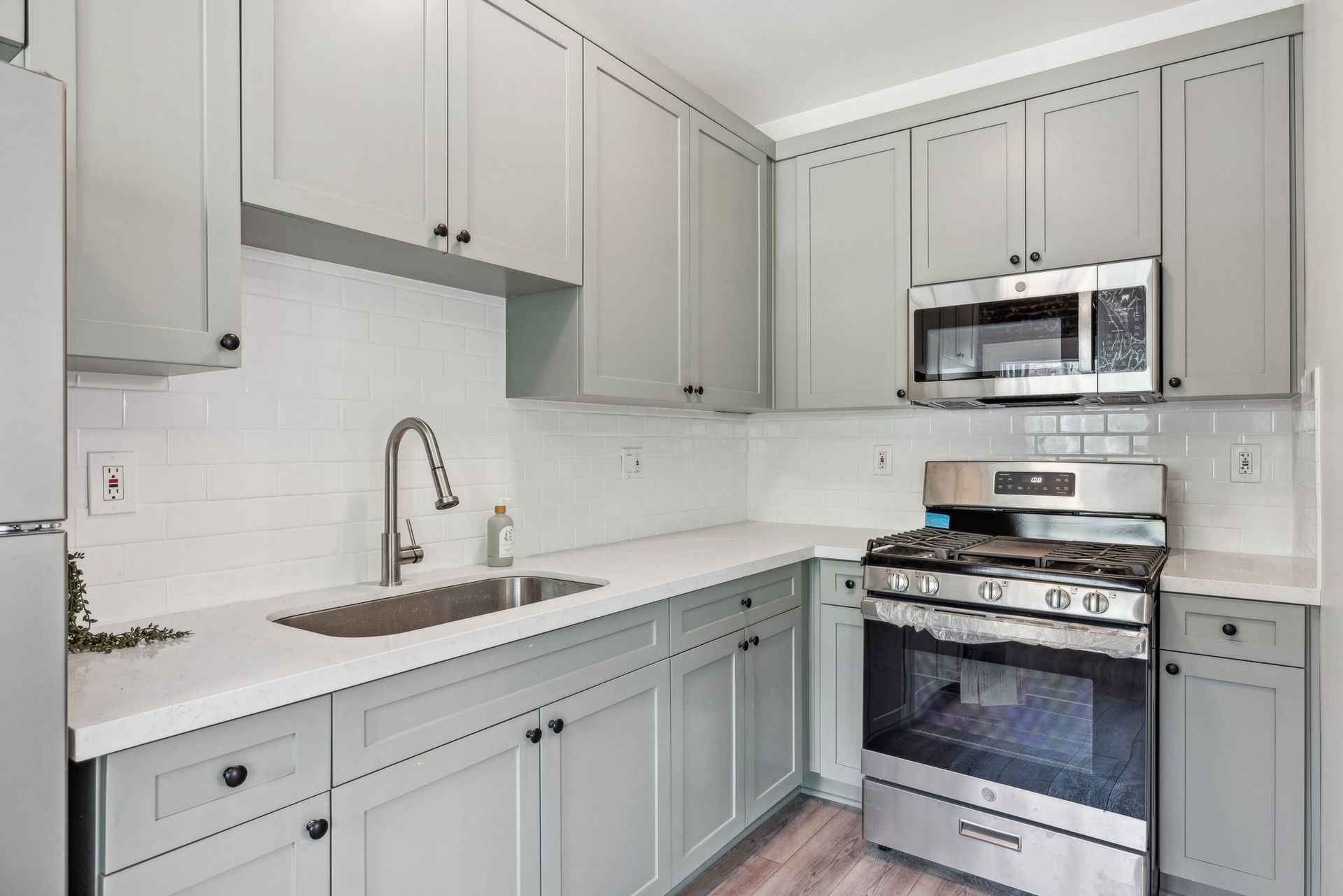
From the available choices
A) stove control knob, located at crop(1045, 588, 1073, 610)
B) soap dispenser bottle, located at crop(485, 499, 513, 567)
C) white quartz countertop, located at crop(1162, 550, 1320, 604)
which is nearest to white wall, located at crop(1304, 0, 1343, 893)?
white quartz countertop, located at crop(1162, 550, 1320, 604)

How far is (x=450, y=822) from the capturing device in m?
1.43

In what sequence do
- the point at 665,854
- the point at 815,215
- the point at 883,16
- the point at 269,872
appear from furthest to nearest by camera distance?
the point at 815,215 → the point at 883,16 → the point at 665,854 → the point at 269,872

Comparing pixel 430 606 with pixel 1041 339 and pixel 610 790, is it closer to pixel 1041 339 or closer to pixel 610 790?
pixel 610 790

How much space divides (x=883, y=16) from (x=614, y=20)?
871 millimetres

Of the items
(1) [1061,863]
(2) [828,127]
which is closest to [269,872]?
(1) [1061,863]

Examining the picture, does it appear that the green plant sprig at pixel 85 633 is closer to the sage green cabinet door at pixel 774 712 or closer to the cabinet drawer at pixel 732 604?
the cabinet drawer at pixel 732 604

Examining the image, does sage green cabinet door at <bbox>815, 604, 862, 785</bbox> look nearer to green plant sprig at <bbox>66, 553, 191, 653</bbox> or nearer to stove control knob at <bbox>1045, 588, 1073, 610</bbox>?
stove control knob at <bbox>1045, 588, 1073, 610</bbox>

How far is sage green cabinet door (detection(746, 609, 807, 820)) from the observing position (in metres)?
2.36

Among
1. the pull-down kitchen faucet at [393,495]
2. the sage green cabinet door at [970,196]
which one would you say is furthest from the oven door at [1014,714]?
the pull-down kitchen faucet at [393,495]

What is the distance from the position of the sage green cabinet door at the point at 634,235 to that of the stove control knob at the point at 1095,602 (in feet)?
4.32

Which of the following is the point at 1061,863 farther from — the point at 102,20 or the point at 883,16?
the point at 102,20

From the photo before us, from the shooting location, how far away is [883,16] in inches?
97.0

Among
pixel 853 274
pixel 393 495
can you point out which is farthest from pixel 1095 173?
pixel 393 495

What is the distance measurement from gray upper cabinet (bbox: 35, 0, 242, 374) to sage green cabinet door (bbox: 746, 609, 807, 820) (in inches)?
65.7
